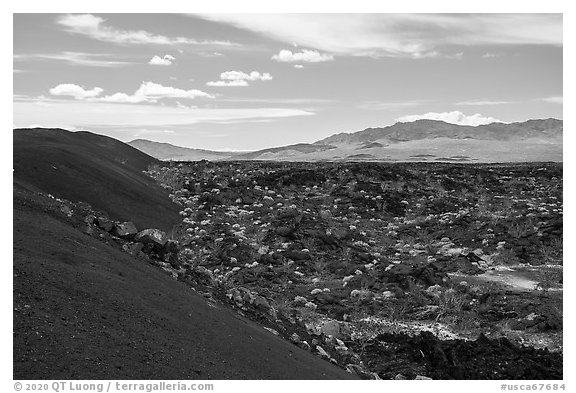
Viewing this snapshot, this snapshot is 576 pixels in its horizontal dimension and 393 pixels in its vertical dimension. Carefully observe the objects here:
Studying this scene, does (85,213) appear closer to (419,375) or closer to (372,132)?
(419,375)

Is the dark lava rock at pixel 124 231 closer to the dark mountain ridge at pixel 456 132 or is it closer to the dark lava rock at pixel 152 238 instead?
the dark lava rock at pixel 152 238

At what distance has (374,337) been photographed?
28.8 ft

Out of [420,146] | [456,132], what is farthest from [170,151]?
[456,132]

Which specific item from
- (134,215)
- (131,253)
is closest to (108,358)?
(131,253)

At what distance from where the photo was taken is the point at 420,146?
103062 millimetres

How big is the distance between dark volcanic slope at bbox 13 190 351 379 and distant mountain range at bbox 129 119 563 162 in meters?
71.5

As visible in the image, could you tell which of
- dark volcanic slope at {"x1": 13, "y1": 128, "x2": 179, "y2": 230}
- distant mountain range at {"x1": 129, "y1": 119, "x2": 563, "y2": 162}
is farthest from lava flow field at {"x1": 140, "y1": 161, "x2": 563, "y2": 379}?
distant mountain range at {"x1": 129, "y1": 119, "x2": 563, "y2": 162}

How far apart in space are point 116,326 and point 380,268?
7.82m

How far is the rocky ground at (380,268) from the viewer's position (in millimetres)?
7977

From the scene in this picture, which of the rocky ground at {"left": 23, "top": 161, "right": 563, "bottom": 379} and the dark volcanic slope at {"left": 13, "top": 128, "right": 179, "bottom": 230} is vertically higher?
the dark volcanic slope at {"left": 13, "top": 128, "right": 179, "bottom": 230}

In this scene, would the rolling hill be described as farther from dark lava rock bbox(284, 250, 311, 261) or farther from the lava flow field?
dark lava rock bbox(284, 250, 311, 261)

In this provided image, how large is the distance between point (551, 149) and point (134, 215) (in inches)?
3191

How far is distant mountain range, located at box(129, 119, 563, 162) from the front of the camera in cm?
8398

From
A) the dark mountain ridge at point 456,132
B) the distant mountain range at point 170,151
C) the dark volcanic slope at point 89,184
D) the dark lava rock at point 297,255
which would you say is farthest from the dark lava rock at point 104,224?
the dark mountain ridge at point 456,132
